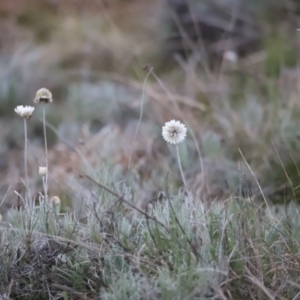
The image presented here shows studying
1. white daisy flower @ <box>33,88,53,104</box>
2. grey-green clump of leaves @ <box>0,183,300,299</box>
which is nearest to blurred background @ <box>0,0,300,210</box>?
grey-green clump of leaves @ <box>0,183,300,299</box>

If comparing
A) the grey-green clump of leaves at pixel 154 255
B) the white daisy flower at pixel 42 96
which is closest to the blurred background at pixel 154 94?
the grey-green clump of leaves at pixel 154 255

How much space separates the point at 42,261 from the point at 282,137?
1280 millimetres

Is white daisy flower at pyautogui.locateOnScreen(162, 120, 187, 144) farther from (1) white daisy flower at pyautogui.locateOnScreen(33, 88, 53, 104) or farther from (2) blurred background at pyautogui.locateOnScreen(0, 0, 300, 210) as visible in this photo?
(1) white daisy flower at pyautogui.locateOnScreen(33, 88, 53, 104)

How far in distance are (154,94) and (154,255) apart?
1.85m

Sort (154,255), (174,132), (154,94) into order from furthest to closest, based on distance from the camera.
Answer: (154,94) < (174,132) < (154,255)

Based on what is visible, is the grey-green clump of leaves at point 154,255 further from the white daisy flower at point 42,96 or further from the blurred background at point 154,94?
the white daisy flower at point 42,96

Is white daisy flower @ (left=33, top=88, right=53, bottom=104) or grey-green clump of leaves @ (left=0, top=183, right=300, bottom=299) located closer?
grey-green clump of leaves @ (left=0, top=183, right=300, bottom=299)

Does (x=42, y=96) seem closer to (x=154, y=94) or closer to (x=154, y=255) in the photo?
(x=154, y=255)

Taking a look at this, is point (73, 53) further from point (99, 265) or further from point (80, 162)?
point (99, 265)

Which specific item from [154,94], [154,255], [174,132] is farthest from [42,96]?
[154,94]

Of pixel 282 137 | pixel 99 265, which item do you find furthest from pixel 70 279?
pixel 282 137

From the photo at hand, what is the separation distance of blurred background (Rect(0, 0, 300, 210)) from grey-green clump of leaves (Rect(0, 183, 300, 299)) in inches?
6.0

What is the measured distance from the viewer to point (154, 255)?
1512 mm

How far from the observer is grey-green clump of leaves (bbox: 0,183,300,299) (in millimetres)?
1406
